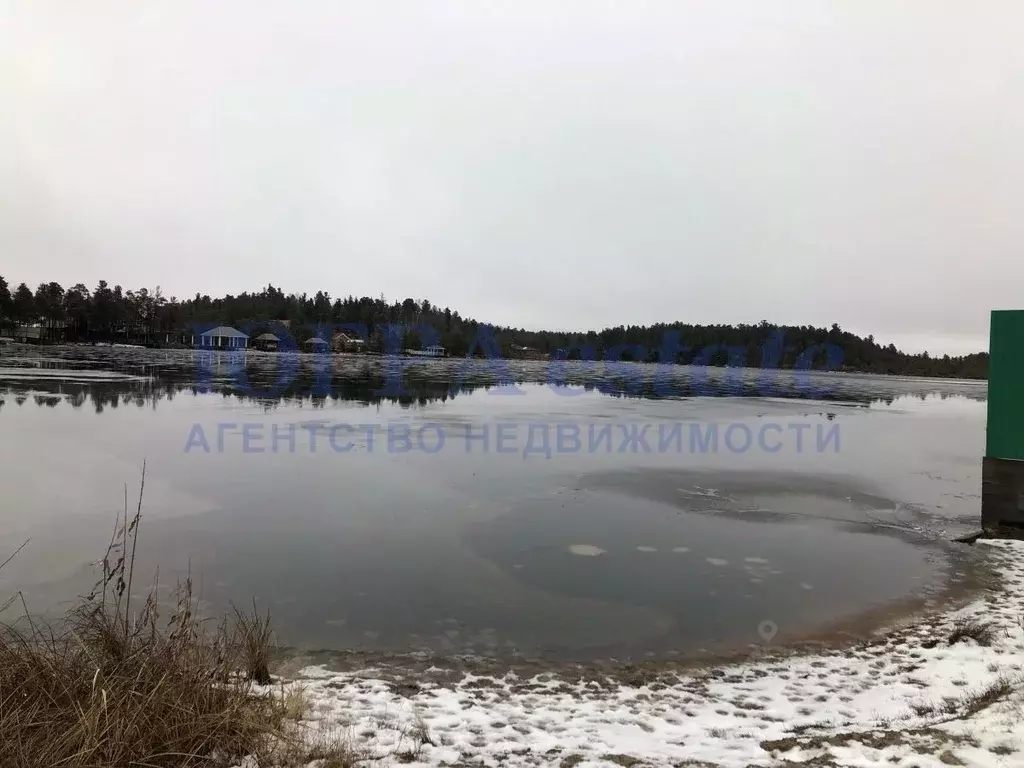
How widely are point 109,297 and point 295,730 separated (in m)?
102

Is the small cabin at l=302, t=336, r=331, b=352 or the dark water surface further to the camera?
the small cabin at l=302, t=336, r=331, b=352

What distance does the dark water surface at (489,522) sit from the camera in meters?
5.85

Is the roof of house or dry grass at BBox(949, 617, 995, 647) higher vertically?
the roof of house

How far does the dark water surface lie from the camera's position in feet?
19.2

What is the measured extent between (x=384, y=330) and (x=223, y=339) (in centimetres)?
2509

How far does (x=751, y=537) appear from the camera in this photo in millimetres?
8562

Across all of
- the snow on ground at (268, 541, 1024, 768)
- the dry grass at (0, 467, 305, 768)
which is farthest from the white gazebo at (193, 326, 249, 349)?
the snow on ground at (268, 541, 1024, 768)

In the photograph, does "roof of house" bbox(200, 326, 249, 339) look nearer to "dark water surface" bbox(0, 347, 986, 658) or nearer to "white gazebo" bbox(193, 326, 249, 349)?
"white gazebo" bbox(193, 326, 249, 349)

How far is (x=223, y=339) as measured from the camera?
87375 millimetres

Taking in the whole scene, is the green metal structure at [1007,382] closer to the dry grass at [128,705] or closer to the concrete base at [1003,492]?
the concrete base at [1003,492]

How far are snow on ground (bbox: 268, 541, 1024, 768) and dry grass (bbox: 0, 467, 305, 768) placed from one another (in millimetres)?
466

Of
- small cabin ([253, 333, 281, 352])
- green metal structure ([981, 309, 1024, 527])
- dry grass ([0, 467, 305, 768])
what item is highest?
small cabin ([253, 333, 281, 352])

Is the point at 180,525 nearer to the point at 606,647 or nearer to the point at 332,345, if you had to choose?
the point at 606,647

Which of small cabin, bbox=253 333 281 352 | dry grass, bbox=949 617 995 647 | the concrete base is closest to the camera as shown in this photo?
dry grass, bbox=949 617 995 647
